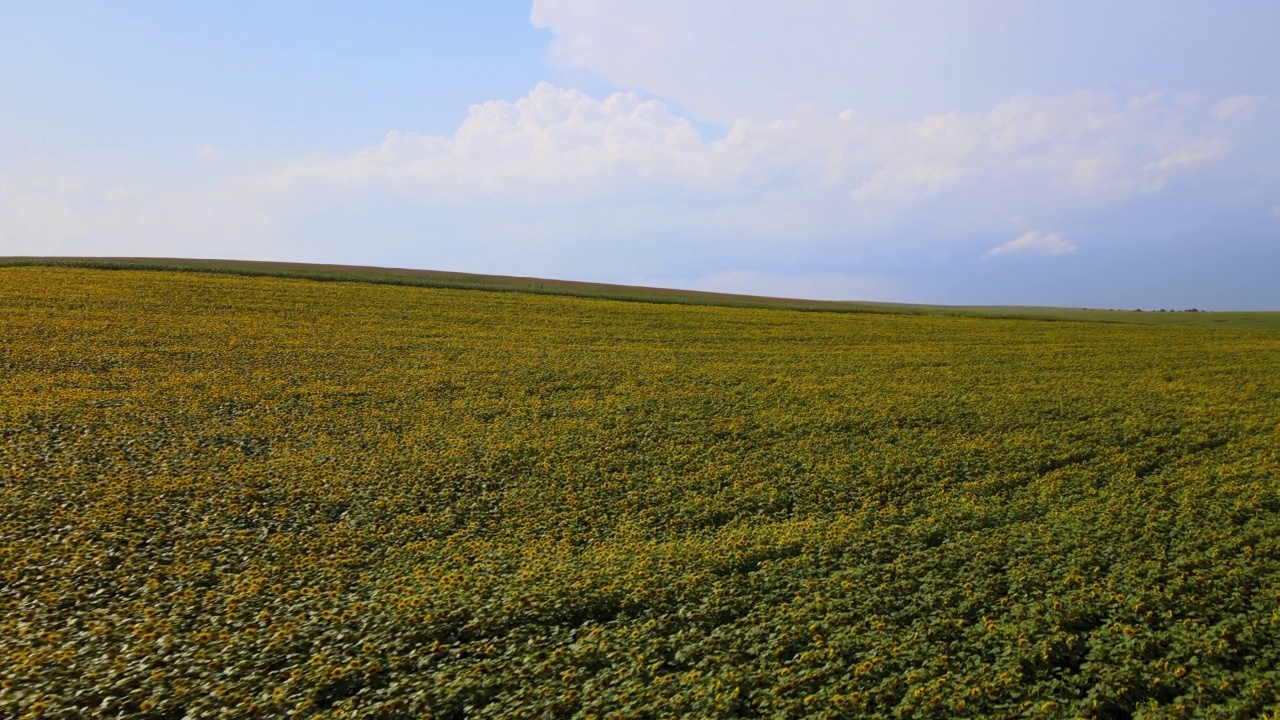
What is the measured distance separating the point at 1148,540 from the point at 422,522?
9080 mm

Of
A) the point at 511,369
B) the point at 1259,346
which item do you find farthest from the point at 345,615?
the point at 1259,346

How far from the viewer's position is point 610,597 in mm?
7984

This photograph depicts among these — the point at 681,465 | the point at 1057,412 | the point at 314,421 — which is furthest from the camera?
the point at 1057,412

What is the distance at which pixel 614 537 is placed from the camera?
31.9ft

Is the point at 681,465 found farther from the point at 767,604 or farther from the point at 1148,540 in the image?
the point at 1148,540

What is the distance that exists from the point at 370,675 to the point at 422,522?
3.54 metres

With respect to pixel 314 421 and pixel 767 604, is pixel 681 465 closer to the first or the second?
pixel 767 604

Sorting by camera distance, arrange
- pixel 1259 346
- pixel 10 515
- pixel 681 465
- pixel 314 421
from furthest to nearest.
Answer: pixel 1259 346
pixel 314 421
pixel 681 465
pixel 10 515

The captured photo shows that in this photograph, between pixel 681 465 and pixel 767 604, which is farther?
pixel 681 465

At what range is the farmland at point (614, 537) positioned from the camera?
6422mm

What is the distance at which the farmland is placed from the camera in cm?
642

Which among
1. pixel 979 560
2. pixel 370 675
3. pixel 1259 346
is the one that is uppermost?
pixel 1259 346

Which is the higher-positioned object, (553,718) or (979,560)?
(979,560)

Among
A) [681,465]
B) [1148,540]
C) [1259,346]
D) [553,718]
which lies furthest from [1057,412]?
[1259,346]
